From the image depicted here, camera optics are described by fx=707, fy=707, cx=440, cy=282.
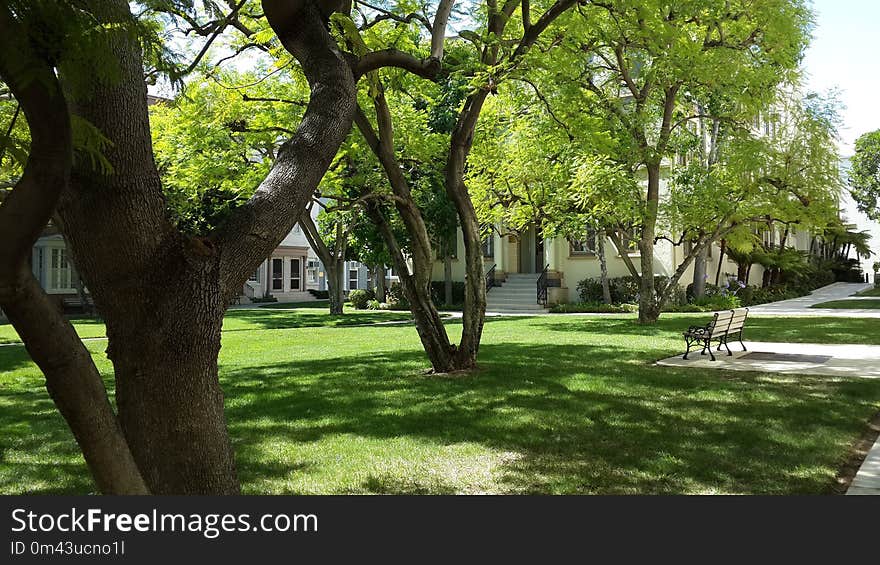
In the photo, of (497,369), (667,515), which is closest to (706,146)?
(497,369)

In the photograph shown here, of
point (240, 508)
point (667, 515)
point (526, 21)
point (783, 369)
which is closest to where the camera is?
point (240, 508)

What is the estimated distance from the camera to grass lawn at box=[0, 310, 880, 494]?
18.4ft

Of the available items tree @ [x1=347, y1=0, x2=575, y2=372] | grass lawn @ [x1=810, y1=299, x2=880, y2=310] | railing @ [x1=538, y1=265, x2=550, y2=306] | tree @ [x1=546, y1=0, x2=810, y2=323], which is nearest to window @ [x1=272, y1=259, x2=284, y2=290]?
railing @ [x1=538, y1=265, x2=550, y2=306]

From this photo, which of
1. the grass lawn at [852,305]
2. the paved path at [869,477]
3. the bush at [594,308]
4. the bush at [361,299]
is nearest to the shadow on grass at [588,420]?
the paved path at [869,477]

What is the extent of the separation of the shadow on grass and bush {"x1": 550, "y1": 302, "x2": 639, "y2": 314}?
50.0 ft

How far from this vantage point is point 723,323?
12789 mm

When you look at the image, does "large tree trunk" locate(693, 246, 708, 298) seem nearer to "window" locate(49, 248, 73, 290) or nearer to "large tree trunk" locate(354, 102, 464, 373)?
"large tree trunk" locate(354, 102, 464, 373)

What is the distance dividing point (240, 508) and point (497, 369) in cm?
827

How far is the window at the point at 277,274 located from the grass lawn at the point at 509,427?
30.0 meters

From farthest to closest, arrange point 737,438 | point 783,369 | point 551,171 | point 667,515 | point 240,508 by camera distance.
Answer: point 551,171 → point 783,369 → point 737,438 → point 667,515 → point 240,508

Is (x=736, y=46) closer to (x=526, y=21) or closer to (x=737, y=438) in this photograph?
(x=526, y=21)

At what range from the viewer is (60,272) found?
34.4 metres

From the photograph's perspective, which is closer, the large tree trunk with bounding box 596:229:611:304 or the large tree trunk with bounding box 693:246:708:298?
the large tree trunk with bounding box 596:229:611:304

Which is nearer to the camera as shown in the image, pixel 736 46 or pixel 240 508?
pixel 240 508
